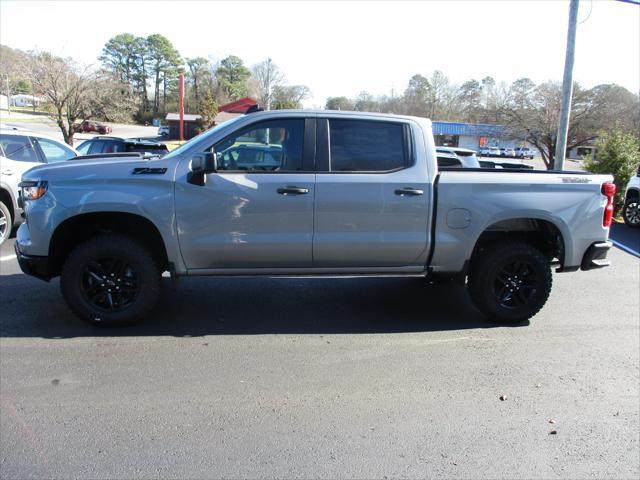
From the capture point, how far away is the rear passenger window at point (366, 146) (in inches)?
196

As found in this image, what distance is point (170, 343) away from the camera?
183 inches

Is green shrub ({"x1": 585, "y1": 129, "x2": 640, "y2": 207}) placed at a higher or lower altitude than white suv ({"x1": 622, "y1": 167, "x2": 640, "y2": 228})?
higher

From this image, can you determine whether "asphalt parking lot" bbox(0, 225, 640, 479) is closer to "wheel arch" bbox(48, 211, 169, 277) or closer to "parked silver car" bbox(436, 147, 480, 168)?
Answer: "wheel arch" bbox(48, 211, 169, 277)

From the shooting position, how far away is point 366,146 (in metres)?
5.07

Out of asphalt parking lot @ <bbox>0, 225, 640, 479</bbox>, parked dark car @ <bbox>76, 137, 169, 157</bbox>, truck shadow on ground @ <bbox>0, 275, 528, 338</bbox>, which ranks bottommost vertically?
asphalt parking lot @ <bbox>0, 225, 640, 479</bbox>

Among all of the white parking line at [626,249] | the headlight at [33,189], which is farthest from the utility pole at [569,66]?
the headlight at [33,189]

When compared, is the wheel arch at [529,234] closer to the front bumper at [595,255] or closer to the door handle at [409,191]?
the front bumper at [595,255]

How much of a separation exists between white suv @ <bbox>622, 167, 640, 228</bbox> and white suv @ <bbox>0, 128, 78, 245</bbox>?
12635mm

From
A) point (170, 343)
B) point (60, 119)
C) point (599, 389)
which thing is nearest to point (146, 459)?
point (170, 343)

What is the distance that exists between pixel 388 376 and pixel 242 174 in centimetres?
224

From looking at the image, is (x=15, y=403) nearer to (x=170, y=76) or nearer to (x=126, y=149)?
(x=126, y=149)

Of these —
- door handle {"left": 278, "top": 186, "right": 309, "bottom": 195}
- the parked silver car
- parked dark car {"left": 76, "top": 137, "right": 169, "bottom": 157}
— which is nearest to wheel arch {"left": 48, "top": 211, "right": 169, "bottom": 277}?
door handle {"left": 278, "top": 186, "right": 309, "bottom": 195}

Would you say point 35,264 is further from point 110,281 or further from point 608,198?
point 608,198

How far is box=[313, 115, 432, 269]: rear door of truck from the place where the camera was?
16.0 feet
